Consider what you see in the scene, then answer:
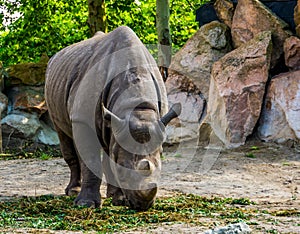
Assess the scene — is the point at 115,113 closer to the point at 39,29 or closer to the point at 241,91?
the point at 241,91

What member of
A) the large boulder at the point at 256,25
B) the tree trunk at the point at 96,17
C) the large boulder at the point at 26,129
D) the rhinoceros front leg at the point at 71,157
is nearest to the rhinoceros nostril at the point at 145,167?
the rhinoceros front leg at the point at 71,157

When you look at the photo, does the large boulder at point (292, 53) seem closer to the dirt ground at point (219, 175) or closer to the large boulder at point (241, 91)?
the large boulder at point (241, 91)

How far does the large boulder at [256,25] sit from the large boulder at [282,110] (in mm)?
579

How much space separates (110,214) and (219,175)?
3506 mm

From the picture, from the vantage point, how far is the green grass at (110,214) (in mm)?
5305

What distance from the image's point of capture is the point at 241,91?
11375 mm

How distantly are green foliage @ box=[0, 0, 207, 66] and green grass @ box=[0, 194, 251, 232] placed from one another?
12458 millimetres

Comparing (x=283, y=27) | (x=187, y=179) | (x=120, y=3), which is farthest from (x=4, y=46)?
(x=187, y=179)

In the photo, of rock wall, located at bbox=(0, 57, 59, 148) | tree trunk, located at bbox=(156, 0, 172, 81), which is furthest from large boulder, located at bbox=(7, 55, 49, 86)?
tree trunk, located at bbox=(156, 0, 172, 81)

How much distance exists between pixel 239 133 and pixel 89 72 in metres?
5.23

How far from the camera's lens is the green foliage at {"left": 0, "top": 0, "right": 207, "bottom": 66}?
19938 millimetres

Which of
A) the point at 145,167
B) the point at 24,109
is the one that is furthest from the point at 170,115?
the point at 24,109

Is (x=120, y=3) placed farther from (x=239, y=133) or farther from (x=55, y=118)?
(x=55, y=118)

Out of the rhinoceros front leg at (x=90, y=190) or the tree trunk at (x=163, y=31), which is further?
the tree trunk at (x=163, y=31)
